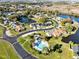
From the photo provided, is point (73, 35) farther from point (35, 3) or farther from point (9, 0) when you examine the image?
point (9, 0)

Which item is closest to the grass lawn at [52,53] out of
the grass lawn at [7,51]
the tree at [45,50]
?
the tree at [45,50]

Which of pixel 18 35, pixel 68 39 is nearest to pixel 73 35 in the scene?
pixel 68 39

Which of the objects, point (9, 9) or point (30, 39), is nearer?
point (30, 39)

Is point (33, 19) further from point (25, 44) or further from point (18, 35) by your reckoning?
point (25, 44)

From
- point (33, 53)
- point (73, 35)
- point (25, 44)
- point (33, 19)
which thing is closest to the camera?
point (33, 53)

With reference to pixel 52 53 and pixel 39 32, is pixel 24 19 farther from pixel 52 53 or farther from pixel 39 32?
pixel 52 53

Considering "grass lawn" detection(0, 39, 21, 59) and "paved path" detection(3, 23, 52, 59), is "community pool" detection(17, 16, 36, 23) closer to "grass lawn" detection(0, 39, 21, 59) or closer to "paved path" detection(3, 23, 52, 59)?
"paved path" detection(3, 23, 52, 59)

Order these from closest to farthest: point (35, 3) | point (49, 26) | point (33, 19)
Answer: point (49, 26) → point (33, 19) → point (35, 3)

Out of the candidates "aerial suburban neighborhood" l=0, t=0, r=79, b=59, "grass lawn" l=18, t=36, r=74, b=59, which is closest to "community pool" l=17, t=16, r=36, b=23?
"aerial suburban neighborhood" l=0, t=0, r=79, b=59
